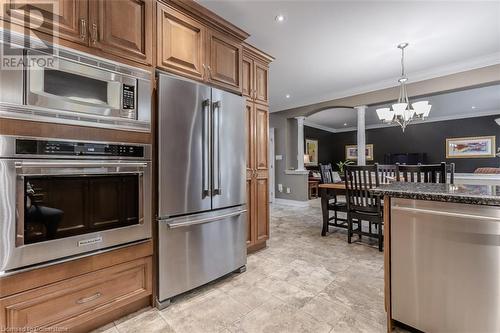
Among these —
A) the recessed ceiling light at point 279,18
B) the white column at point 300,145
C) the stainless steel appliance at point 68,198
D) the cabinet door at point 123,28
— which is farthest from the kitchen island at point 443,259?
the white column at point 300,145

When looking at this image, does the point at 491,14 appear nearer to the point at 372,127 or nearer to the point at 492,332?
the point at 492,332

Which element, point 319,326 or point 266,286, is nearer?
point 319,326

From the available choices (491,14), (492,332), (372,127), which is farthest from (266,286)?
(372,127)

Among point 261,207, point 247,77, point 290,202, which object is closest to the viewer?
point 247,77

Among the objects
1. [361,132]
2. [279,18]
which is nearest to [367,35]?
[279,18]

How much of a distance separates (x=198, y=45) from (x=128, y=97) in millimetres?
835

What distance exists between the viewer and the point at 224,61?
2.25m

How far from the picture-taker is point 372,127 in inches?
359

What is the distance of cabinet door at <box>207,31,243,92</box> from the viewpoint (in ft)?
7.00

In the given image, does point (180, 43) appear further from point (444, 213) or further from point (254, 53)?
point (444, 213)

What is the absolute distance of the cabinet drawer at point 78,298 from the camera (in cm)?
119

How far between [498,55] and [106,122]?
4.96 metres

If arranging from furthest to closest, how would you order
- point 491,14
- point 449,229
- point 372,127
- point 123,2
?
point 372,127 → point 491,14 → point 123,2 → point 449,229

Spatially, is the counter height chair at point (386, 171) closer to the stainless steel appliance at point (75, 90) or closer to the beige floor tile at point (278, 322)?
the beige floor tile at point (278, 322)
